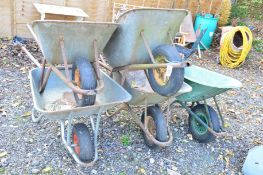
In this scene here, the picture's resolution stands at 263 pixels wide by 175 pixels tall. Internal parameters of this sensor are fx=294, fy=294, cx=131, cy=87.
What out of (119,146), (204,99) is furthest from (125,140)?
(204,99)

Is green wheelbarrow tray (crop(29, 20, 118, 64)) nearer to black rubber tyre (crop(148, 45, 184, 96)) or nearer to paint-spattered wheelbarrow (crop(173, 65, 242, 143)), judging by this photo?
black rubber tyre (crop(148, 45, 184, 96))

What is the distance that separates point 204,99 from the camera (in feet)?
11.3

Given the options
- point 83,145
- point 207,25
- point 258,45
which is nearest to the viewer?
point 83,145

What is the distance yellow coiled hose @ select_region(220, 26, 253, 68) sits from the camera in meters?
6.59

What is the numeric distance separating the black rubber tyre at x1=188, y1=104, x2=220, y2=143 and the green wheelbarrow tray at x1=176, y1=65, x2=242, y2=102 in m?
0.21

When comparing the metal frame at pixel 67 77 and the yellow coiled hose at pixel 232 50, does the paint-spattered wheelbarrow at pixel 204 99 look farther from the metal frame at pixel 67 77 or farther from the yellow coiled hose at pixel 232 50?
the yellow coiled hose at pixel 232 50

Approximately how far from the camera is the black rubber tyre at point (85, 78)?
2633 mm

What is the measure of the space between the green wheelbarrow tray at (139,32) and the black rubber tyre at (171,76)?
0.15 m

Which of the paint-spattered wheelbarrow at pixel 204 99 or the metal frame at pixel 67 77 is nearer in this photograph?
the metal frame at pixel 67 77

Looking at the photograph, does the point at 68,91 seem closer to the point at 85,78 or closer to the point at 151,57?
the point at 85,78

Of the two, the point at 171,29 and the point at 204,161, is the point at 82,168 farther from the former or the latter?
the point at 171,29

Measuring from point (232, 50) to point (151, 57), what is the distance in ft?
14.2

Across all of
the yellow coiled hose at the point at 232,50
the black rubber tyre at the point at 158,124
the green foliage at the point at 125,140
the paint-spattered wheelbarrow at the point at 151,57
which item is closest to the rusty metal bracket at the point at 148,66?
the paint-spattered wheelbarrow at the point at 151,57

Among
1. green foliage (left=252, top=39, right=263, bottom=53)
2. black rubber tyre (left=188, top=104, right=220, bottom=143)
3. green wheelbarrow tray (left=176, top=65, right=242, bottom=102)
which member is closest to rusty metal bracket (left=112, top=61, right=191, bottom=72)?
green wheelbarrow tray (left=176, top=65, right=242, bottom=102)
